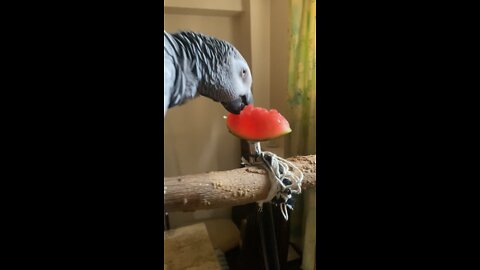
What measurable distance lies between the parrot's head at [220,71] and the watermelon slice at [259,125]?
4cm

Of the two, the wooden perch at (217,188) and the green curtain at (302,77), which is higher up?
the green curtain at (302,77)

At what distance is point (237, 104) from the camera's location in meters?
0.61

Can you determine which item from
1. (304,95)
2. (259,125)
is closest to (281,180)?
(259,125)

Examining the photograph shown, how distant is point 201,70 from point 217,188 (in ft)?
0.76

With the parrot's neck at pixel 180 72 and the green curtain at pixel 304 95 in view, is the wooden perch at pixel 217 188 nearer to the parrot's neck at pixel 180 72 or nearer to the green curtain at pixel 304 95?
the parrot's neck at pixel 180 72

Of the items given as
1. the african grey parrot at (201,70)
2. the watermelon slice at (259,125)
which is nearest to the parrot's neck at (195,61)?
the african grey parrot at (201,70)

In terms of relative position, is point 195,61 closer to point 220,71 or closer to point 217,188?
point 220,71

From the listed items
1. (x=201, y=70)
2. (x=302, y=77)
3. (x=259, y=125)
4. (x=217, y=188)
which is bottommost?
(x=217, y=188)

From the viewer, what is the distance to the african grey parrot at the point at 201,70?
45 cm

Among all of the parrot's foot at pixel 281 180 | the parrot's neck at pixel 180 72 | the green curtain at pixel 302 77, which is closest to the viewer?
the parrot's neck at pixel 180 72

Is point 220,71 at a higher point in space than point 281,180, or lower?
higher
